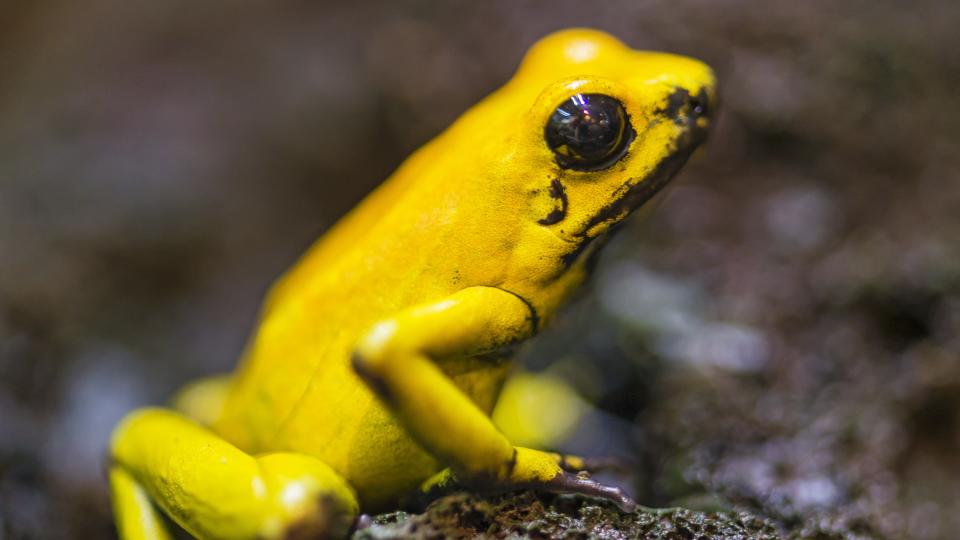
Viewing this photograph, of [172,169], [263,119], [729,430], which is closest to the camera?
[729,430]

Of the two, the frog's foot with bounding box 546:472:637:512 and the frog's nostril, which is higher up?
the frog's nostril

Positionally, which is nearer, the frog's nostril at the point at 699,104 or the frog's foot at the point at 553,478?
the frog's foot at the point at 553,478

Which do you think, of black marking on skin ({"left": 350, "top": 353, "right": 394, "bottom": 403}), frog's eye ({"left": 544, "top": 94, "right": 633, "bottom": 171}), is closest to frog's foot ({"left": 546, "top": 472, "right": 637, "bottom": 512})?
black marking on skin ({"left": 350, "top": 353, "right": 394, "bottom": 403})

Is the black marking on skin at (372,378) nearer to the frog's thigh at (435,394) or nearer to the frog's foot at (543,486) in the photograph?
the frog's thigh at (435,394)

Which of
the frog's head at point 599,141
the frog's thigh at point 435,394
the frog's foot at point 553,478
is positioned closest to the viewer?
the frog's thigh at point 435,394

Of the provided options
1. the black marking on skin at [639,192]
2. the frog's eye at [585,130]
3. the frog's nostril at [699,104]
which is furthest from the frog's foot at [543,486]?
the frog's nostril at [699,104]

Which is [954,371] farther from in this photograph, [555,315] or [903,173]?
[555,315]

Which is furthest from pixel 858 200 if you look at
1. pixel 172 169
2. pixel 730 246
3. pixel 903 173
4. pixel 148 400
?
pixel 172 169

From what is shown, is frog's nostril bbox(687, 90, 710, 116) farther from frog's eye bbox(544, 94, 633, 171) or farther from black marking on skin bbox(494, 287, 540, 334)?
black marking on skin bbox(494, 287, 540, 334)
